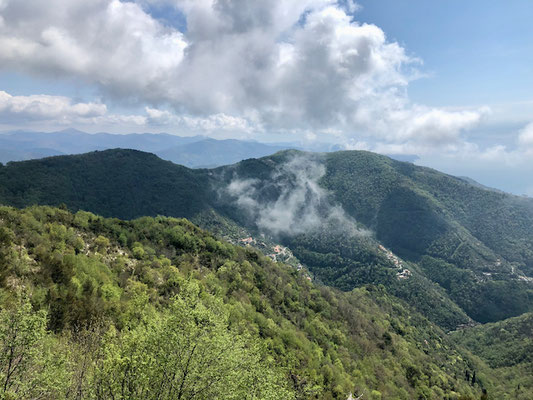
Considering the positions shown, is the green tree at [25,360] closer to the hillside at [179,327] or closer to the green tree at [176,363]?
the hillside at [179,327]

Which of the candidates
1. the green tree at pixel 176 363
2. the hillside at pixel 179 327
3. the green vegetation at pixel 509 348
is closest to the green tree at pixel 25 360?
the hillside at pixel 179 327

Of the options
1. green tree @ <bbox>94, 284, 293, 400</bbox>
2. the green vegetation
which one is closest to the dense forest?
green tree @ <bbox>94, 284, 293, 400</bbox>

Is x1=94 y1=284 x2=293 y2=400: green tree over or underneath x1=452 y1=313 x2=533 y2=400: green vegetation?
over

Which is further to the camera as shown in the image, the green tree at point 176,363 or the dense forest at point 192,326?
the dense forest at point 192,326

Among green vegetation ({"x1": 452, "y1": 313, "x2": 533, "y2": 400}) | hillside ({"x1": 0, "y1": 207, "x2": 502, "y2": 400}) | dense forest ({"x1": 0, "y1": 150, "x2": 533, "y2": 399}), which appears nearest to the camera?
hillside ({"x1": 0, "y1": 207, "x2": 502, "y2": 400})

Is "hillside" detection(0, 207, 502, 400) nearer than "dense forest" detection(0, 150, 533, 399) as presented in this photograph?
Yes

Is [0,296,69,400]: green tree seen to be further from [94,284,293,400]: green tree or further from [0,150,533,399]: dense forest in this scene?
[94,284,293,400]: green tree

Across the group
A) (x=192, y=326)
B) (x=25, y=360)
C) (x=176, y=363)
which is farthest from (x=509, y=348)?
(x=25, y=360)

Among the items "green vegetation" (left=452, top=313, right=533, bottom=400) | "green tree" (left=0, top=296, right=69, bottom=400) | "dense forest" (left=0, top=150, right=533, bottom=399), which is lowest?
"green vegetation" (left=452, top=313, right=533, bottom=400)

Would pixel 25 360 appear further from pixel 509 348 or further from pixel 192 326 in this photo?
pixel 509 348
